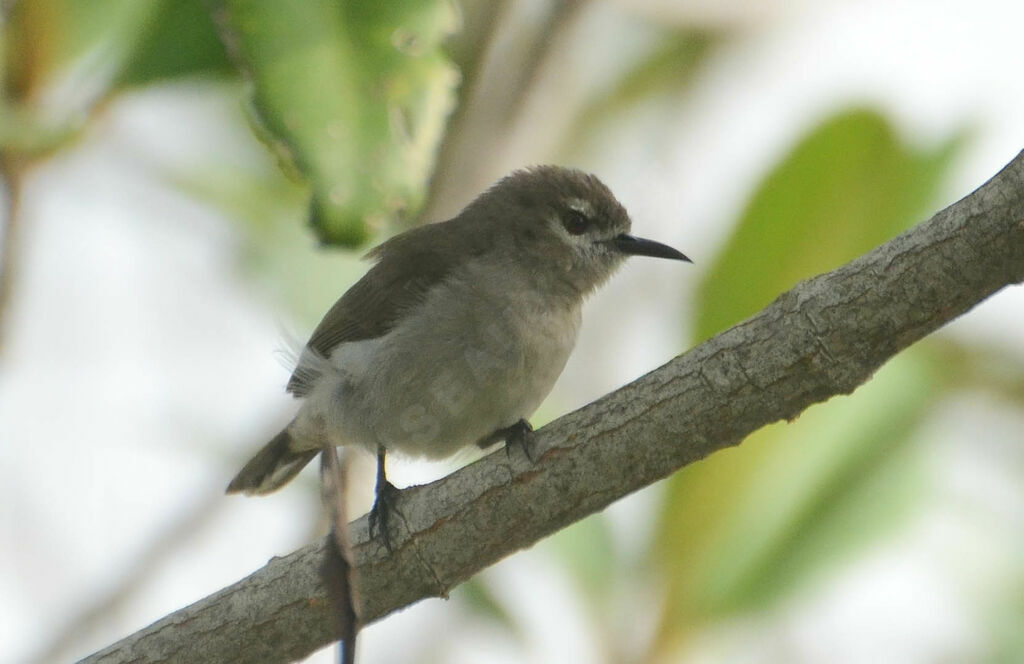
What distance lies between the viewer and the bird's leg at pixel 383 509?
2.92 meters

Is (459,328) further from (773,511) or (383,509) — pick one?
(773,511)

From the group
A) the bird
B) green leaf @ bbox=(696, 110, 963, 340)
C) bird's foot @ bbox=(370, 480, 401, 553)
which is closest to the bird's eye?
the bird

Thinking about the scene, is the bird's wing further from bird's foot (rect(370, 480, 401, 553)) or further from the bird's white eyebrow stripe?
bird's foot (rect(370, 480, 401, 553))

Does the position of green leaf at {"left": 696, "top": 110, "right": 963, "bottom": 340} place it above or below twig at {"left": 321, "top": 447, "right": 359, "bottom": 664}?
above

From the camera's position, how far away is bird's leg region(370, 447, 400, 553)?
2.92 meters

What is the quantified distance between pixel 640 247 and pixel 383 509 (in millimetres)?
1627

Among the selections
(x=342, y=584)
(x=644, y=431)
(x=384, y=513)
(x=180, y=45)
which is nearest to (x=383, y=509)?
(x=384, y=513)

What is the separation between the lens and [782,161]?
3.30 meters

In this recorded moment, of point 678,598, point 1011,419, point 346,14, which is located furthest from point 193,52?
point 1011,419

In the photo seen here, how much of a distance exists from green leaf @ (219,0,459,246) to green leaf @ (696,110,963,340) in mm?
1090

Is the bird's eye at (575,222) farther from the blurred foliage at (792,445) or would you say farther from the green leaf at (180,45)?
the green leaf at (180,45)

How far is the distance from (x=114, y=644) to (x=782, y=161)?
213cm

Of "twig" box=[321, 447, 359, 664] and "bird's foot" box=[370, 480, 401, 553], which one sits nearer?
"twig" box=[321, 447, 359, 664]

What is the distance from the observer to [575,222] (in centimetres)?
438
